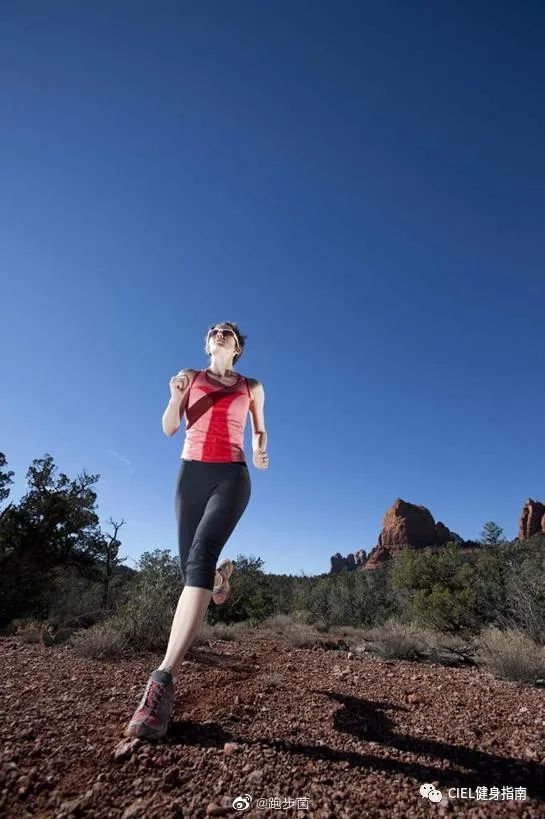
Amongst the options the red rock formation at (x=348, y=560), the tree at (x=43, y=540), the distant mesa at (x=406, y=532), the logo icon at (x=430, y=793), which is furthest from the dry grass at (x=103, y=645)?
the red rock formation at (x=348, y=560)

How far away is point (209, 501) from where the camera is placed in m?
2.80

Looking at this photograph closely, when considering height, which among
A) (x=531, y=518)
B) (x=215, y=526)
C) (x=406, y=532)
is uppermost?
(x=531, y=518)

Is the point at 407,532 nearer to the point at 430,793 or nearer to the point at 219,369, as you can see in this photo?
the point at 219,369

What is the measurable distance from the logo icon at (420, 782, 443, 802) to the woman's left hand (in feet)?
7.39

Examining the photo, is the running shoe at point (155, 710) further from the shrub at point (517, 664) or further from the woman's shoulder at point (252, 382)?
the shrub at point (517, 664)

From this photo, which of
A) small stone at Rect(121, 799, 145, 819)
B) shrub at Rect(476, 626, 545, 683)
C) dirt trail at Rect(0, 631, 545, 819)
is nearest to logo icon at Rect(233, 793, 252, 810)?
dirt trail at Rect(0, 631, 545, 819)

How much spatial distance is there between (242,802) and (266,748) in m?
0.48

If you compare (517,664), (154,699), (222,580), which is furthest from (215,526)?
(517,664)

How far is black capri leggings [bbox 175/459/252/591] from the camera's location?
2.65 metres

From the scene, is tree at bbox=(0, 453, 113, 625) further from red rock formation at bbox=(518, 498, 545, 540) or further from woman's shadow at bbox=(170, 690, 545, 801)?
red rock formation at bbox=(518, 498, 545, 540)

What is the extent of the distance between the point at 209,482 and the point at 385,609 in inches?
1225

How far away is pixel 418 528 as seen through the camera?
119750 mm

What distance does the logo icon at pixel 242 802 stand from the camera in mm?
1490

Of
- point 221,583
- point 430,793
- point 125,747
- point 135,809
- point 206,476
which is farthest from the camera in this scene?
point 221,583
